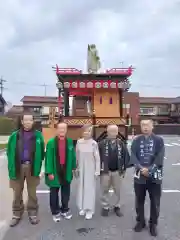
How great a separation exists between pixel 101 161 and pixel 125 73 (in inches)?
273

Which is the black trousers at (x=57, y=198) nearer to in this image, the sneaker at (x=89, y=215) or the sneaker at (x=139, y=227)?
the sneaker at (x=89, y=215)

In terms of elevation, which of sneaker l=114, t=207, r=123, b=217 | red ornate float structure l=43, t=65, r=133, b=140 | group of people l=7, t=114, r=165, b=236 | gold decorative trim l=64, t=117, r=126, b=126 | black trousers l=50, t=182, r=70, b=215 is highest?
red ornate float structure l=43, t=65, r=133, b=140

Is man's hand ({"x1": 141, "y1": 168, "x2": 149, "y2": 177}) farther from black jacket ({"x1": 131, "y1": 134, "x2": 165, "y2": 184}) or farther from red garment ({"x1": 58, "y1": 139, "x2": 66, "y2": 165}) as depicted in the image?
red garment ({"x1": 58, "y1": 139, "x2": 66, "y2": 165})

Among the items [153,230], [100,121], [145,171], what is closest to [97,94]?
[100,121]

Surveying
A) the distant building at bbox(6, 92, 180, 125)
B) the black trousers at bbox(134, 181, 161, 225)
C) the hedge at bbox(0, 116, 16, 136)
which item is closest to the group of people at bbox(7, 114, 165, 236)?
the black trousers at bbox(134, 181, 161, 225)

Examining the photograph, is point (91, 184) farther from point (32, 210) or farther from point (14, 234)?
point (14, 234)

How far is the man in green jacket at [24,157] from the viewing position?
171 inches

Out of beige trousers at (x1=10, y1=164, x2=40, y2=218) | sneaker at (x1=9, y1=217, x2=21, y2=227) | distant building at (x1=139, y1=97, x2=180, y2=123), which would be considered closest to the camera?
sneaker at (x1=9, y1=217, x2=21, y2=227)

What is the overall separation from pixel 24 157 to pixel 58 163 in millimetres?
512

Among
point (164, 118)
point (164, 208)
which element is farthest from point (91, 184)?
point (164, 118)

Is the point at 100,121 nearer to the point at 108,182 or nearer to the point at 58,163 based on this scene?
the point at 108,182

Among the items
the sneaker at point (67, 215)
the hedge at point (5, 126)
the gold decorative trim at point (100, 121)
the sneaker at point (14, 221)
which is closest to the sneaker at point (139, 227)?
the sneaker at point (67, 215)

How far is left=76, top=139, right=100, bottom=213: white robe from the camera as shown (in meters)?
4.63

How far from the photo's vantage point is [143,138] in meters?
4.07
